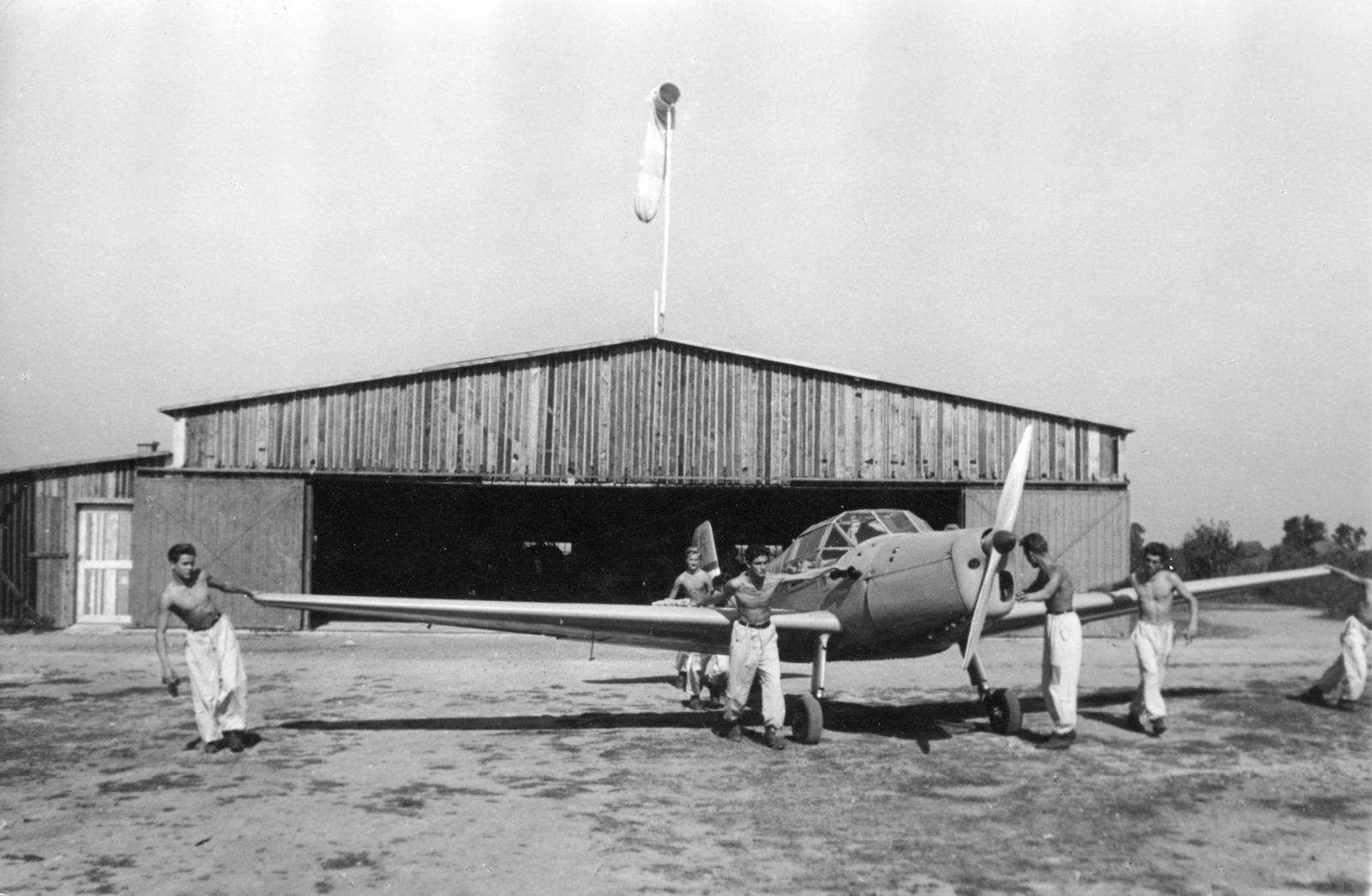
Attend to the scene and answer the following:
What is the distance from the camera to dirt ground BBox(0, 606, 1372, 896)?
5.27 m

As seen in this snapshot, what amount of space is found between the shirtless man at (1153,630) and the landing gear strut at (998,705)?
3.94 feet

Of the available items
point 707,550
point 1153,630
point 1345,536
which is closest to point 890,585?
point 1153,630

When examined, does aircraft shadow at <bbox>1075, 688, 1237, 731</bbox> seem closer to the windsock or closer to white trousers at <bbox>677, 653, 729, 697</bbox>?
white trousers at <bbox>677, 653, 729, 697</bbox>

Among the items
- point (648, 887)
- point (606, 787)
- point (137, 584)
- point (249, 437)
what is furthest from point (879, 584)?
point (137, 584)

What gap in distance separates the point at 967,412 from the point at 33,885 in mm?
19406

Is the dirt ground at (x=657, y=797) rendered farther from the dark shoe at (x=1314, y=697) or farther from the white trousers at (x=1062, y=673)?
the white trousers at (x=1062, y=673)

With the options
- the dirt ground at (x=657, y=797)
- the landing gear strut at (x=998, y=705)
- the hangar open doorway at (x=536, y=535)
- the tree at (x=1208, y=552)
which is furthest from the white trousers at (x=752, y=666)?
the tree at (x=1208, y=552)

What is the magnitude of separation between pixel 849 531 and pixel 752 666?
6.33ft

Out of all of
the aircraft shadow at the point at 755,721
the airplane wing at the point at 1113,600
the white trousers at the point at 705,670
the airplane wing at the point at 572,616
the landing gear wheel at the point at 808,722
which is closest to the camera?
the landing gear wheel at the point at 808,722

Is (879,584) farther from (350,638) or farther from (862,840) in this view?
(350,638)

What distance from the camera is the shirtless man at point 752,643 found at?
9375mm

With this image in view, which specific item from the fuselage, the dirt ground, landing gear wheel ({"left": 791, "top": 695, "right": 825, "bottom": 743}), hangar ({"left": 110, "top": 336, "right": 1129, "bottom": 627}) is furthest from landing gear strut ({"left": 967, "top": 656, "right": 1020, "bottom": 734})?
hangar ({"left": 110, "top": 336, "right": 1129, "bottom": 627})

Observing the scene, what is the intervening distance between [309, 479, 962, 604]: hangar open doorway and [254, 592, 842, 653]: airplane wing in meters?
14.7

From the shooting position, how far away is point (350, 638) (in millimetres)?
20891
